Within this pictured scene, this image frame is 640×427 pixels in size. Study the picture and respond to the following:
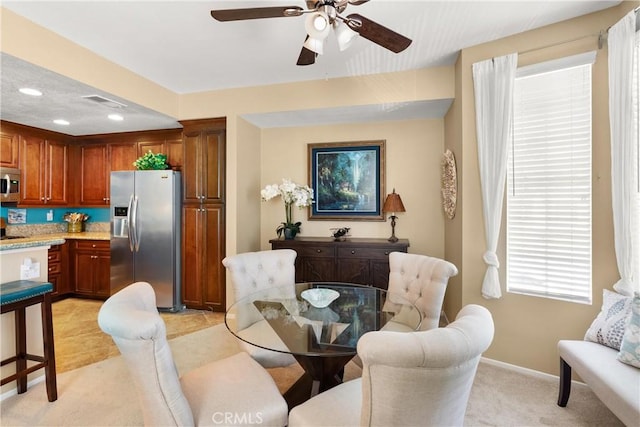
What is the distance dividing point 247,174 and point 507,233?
2919 mm

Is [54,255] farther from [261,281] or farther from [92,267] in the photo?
[261,281]

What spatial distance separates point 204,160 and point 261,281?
205 cm

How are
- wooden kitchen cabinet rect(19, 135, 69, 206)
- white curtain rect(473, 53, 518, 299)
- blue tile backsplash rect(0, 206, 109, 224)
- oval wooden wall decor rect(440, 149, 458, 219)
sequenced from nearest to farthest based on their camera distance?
1. white curtain rect(473, 53, 518, 299)
2. oval wooden wall decor rect(440, 149, 458, 219)
3. wooden kitchen cabinet rect(19, 135, 69, 206)
4. blue tile backsplash rect(0, 206, 109, 224)

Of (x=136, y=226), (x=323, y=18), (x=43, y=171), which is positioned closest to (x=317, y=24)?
(x=323, y=18)

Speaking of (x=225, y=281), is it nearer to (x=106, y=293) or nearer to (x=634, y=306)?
(x=106, y=293)

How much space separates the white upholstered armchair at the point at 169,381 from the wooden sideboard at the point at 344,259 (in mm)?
1900

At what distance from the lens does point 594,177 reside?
220cm

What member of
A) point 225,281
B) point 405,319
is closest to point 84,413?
point 225,281

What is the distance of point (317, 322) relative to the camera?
174 cm

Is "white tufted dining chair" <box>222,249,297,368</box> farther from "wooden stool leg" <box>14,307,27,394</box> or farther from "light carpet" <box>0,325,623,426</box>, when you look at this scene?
"wooden stool leg" <box>14,307,27,394</box>

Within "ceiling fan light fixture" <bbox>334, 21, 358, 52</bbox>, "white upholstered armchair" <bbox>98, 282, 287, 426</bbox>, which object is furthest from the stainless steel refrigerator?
"ceiling fan light fixture" <bbox>334, 21, 358, 52</bbox>

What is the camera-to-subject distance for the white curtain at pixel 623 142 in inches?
76.6

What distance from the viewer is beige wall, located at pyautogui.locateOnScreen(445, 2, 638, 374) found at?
216cm

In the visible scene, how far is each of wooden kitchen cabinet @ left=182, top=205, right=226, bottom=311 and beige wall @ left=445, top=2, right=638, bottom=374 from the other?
2712mm
